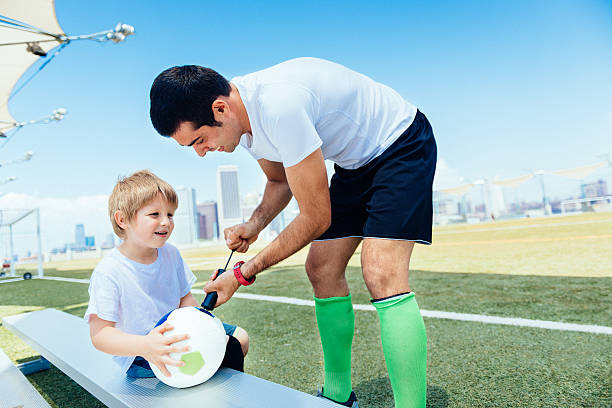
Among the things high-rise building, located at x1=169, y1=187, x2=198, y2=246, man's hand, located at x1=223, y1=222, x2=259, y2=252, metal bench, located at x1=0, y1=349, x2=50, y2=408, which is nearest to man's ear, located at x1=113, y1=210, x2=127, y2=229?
man's hand, located at x1=223, y1=222, x2=259, y2=252

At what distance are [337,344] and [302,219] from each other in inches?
25.7

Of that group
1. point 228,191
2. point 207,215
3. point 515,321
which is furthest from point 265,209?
point 228,191

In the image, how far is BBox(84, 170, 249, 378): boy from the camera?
1.48 m

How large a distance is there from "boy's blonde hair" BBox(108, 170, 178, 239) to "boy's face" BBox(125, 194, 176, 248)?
0.8 inches

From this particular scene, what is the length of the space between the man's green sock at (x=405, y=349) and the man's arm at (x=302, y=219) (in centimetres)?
36

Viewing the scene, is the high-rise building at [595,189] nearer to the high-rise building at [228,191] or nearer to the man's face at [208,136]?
the man's face at [208,136]

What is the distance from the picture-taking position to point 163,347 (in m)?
1.35

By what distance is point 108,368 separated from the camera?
1656mm

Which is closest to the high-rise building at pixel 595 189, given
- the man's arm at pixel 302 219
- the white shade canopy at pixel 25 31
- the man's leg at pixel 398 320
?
the white shade canopy at pixel 25 31

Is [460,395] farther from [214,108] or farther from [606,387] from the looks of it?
[214,108]

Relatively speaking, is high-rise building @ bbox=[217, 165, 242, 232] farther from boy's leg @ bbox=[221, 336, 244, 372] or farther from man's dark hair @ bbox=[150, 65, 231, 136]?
man's dark hair @ bbox=[150, 65, 231, 136]

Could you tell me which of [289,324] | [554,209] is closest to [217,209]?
[554,209]

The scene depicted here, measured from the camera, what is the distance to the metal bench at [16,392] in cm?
165

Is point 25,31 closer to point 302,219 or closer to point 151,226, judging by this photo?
point 151,226
